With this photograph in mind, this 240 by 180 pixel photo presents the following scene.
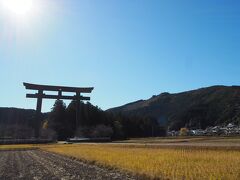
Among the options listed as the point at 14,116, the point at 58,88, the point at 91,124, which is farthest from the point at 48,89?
the point at 14,116

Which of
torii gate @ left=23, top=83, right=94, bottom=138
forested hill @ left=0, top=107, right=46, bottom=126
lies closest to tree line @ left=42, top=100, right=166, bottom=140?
torii gate @ left=23, top=83, right=94, bottom=138

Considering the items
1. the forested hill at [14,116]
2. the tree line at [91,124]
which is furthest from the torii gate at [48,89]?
the forested hill at [14,116]

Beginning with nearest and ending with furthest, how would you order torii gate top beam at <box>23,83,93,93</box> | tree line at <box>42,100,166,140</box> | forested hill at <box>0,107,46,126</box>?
torii gate top beam at <box>23,83,93,93</box> → tree line at <box>42,100,166,140</box> → forested hill at <box>0,107,46,126</box>

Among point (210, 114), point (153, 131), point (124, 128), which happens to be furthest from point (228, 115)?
point (124, 128)

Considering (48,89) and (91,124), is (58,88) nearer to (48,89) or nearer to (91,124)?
(48,89)

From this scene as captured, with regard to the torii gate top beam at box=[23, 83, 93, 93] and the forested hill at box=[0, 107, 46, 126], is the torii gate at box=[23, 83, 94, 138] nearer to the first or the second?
the torii gate top beam at box=[23, 83, 93, 93]

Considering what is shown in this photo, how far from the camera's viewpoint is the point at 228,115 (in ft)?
566

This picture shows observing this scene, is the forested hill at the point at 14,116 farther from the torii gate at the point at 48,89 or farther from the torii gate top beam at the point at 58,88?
the torii gate top beam at the point at 58,88

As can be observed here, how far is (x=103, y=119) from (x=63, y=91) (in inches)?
1172

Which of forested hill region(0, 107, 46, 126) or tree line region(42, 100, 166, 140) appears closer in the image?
tree line region(42, 100, 166, 140)

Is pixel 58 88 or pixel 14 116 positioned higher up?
pixel 14 116

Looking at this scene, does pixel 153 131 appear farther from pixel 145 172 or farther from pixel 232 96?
pixel 145 172

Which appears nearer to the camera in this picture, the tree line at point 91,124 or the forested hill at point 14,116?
the tree line at point 91,124

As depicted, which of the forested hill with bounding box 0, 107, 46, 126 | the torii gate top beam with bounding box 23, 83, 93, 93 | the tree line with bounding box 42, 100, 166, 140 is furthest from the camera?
the forested hill with bounding box 0, 107, 46, 126
